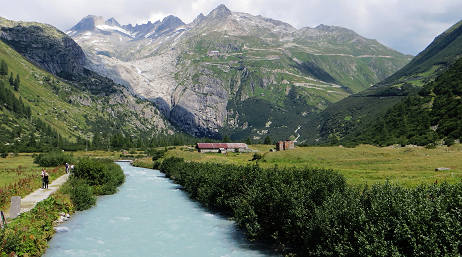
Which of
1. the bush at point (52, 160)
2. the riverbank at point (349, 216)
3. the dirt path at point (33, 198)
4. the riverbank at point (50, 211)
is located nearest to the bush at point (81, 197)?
the riverbank at point (50, 211)

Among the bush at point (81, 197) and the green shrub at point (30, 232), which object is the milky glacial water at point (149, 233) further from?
the green shrub at point (30, 232)

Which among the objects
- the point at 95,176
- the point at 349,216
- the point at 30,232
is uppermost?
the point at 349,216

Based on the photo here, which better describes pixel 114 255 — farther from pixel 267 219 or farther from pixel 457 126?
pixel 457 126

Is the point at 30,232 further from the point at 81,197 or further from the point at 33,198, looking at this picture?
the point at 81,197

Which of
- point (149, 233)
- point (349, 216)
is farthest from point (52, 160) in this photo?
point (349, 216)

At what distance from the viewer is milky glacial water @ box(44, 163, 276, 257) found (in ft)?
129

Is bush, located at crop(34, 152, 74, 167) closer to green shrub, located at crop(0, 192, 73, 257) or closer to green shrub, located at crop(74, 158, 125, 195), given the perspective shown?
green shrub, located at crop(74, 158, 125, 195)

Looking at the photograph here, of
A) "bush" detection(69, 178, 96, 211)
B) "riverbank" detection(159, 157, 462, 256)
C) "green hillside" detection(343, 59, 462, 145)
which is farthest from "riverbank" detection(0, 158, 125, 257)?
"green hillside" detection(343, 59, 462, 145)

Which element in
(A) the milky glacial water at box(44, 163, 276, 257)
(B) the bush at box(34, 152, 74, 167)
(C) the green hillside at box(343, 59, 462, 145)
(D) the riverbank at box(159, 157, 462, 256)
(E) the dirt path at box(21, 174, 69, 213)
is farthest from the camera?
(C) the green hillside at box(343, 59, 462, 145)

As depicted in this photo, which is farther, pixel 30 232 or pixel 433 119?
pixel 433 119

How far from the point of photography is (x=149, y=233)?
47469mm

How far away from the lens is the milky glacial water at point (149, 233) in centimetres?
3919

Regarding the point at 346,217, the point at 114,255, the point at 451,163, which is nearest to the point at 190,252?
the point at 114,255

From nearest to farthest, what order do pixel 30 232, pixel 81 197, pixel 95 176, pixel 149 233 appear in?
pixel 30 232 < pixel 149 233 < pixel 81 197 < pixel 95 176
